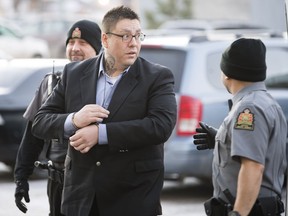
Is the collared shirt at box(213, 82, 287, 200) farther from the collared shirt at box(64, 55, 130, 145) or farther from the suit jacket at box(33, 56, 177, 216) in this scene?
the collared shirt at box(64, 55, 130, 145)

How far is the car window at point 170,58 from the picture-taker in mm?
8898

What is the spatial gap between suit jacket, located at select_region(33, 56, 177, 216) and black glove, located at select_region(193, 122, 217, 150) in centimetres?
15

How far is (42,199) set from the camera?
9422 millimetres

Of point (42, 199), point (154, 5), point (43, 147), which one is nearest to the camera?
point (43, 147)

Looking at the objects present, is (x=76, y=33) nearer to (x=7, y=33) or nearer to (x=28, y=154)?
(x=28, y=154)

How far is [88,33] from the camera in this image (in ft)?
18.6

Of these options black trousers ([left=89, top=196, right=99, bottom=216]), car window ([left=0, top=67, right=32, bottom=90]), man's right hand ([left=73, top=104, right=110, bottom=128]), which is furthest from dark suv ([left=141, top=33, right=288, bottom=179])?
man's right hand ([left=73, top=104, right=110, bottom=128])

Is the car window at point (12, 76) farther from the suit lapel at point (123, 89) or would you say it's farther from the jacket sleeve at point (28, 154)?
the suit lapel at point (123, 89)

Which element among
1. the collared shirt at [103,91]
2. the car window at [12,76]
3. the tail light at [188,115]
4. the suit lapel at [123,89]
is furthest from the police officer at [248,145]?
the car window at [12,76]

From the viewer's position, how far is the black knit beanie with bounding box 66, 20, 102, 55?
18.6 ft

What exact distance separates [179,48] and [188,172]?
4.20ft

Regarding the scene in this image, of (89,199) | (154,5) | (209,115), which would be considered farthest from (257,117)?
(154,5)

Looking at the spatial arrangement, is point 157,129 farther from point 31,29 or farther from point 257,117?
point 31,29

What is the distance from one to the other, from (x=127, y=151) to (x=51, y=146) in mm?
997
